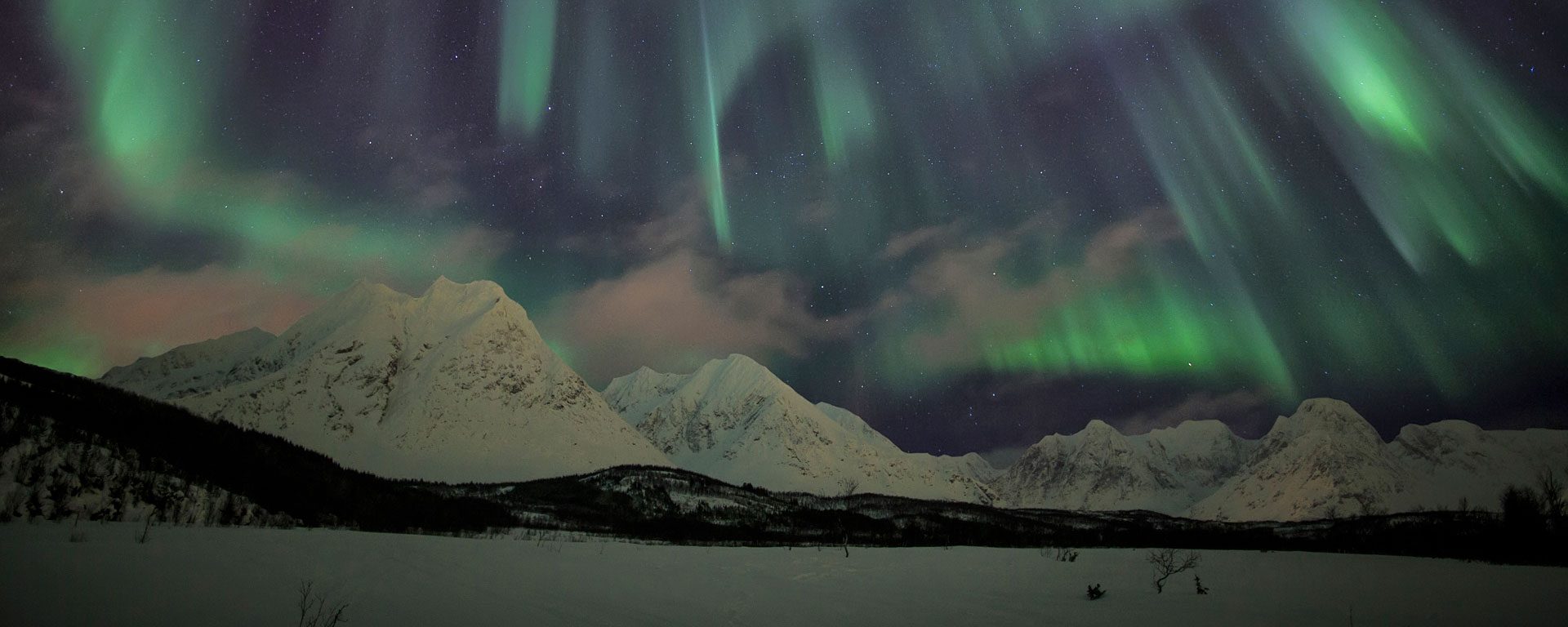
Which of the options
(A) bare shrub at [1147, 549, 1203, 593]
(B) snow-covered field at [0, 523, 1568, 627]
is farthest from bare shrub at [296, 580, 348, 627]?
(A) bare shrub at [1147, 549, 1203, 593]

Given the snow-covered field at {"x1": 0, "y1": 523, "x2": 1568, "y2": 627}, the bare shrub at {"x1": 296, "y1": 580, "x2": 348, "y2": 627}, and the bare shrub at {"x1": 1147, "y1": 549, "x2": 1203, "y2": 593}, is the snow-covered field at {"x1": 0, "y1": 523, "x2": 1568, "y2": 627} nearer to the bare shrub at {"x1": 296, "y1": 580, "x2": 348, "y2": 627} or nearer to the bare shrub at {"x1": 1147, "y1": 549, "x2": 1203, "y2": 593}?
the bare shrub at {"x1": 296, "y1": 580, "x2": 348, "y2": 627}

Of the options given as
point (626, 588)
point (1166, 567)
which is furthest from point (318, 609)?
point (1166, 567)

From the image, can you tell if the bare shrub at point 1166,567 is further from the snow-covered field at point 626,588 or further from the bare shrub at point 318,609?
the bare shrub at point 318,609

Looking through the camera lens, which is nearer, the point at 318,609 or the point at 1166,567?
the point at 318,609

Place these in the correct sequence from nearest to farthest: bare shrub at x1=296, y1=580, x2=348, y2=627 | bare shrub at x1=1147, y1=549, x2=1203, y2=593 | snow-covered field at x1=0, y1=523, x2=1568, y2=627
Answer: bare shrub at x1=296, y1=580, x2=348, y2=627, snow-covered field at x1=0, y1=523, x2=1568, y2=627, bare shrub at x1=1147, y1=549, x2=1203, y2=593

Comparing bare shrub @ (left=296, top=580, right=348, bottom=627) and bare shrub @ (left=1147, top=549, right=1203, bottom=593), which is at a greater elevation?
bare shrub @ (left=296, top=580, right=348, bottom=627)

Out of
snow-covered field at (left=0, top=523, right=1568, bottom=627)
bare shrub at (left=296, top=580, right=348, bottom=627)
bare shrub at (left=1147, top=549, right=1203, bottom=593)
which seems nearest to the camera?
bare shrub at (left=296, top=580, right=348, bottom=627)

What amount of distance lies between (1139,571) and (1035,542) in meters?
58.9

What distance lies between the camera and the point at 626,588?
21.0 metres

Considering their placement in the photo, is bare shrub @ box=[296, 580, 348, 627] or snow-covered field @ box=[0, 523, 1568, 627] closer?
bare shrub @ box=[296, 580, 348, 627]

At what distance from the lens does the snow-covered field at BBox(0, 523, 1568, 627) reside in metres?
13.0

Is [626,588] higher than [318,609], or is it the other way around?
[318,609]

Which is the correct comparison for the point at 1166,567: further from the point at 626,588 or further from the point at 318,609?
the point at 318,609

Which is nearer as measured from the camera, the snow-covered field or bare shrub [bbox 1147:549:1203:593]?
the snow-covered field
